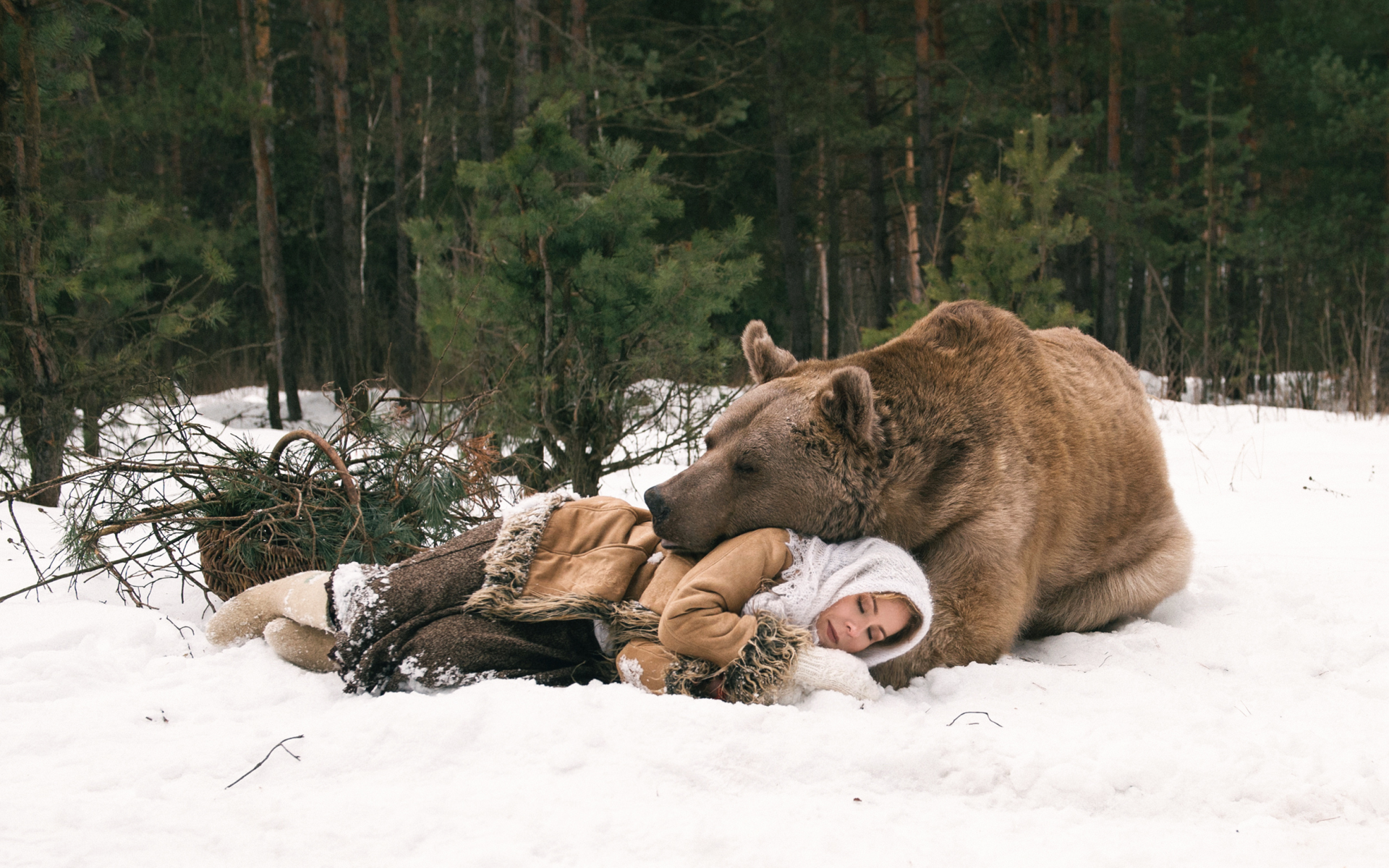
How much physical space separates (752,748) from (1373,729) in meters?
1.64

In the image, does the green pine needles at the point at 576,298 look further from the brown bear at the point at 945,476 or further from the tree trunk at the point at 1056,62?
the tree trunk at the point at 1056,62

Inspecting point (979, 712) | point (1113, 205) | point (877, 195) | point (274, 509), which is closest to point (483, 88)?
point (877, 195)

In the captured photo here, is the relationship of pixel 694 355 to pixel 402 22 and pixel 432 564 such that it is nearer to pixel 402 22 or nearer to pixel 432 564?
pixel 432 564

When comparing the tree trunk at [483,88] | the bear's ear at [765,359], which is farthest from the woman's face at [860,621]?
the tree trunk at [483,88]

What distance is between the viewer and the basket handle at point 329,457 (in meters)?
3.26

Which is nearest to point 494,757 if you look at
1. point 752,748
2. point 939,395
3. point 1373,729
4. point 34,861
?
point 752,748

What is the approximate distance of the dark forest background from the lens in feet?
16.7

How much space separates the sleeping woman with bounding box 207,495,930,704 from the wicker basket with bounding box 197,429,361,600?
1.28ft

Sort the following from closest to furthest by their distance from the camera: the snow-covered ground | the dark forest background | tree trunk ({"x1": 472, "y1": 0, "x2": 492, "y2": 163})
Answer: the snow-covered ground → the dark forest background → tree trunk ({"x1": 472, "y1": 0, "x2": 492, "y2": 163})

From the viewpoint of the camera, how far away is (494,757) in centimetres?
199

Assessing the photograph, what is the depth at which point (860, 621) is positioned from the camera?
244 centimetres

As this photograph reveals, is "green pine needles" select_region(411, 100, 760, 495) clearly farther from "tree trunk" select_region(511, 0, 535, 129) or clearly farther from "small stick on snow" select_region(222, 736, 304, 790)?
"tree trunk" select_region(511, 0, 535, 129)

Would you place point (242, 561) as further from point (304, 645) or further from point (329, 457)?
point (304, 645)

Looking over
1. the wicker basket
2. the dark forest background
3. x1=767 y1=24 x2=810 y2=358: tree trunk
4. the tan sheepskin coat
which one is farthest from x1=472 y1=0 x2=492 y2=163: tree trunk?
the tan sheepskin coat
